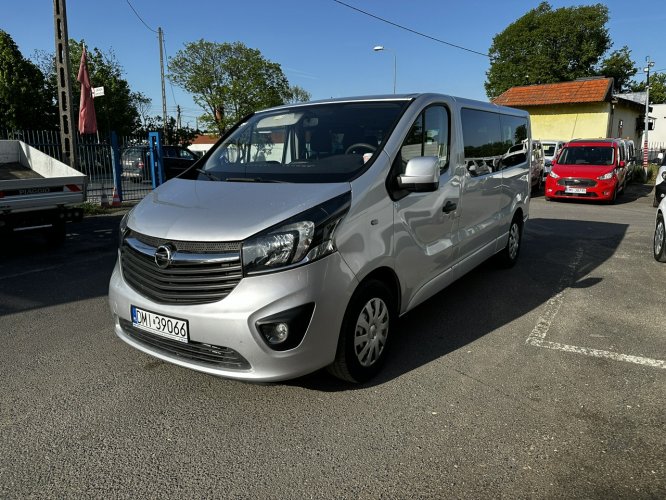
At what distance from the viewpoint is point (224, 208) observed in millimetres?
2914

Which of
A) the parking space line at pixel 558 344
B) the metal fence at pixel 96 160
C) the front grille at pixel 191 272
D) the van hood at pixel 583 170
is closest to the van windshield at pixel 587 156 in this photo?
the van hood at pixel 583 170

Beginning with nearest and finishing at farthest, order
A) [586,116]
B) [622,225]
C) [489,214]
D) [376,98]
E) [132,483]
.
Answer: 1. [132,483]
2. [376,98]
3. [489,214]
4. [622,225]
5. [586,116]

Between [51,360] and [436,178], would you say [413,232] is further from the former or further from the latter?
[51,360]

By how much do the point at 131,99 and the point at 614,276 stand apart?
4151cm

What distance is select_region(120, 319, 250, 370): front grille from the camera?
2.73 meters

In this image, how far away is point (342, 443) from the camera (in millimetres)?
2658

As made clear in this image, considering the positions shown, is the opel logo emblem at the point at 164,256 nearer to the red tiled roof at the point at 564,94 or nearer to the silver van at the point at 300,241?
the silver van at the point at 300,241

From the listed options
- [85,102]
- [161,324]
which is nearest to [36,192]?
[161,324]

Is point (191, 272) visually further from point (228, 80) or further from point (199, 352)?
point (228, 80)

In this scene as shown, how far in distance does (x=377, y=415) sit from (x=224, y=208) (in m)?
1.50

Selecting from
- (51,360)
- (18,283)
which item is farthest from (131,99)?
(51,360)

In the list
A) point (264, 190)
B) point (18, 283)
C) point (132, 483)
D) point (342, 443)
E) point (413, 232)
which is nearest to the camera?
point (132, 483)

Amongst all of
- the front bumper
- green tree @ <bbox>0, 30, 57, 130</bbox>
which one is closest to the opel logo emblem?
the front bumper

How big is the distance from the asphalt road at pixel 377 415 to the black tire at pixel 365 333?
15cm
